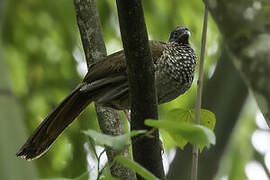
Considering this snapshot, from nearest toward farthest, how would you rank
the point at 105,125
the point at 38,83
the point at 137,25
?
the point at 137,25
the point at 105,125
the point at 38,83

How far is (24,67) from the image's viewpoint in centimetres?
520

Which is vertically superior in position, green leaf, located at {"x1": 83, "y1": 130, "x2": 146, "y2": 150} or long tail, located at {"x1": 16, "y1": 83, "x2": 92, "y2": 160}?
green leaf, located at {"x1": 83, "y1": 130, "x2": 146, "y2": 150}

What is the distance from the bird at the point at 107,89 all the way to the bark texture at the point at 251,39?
169 centimetres

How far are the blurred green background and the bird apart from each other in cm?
71

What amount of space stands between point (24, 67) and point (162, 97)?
195 centimetres

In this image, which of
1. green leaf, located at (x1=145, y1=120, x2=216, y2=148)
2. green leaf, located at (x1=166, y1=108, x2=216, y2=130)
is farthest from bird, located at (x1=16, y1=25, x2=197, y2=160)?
green leaf, located at (x1=145, y1=120, x2=216, y2=148)

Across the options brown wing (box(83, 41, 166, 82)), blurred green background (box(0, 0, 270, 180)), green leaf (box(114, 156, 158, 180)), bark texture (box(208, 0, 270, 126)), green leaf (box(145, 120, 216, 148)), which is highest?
bark texture (box(208, 0, 270, 126))

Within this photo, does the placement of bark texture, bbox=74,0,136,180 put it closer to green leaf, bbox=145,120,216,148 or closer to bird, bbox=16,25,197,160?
bird, bbox=16,25,197,160

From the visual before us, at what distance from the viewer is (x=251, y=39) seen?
1.61 m

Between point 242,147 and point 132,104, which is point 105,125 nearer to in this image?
point 132,104

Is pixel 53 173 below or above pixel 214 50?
below

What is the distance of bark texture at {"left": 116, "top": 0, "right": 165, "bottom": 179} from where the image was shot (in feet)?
7.30

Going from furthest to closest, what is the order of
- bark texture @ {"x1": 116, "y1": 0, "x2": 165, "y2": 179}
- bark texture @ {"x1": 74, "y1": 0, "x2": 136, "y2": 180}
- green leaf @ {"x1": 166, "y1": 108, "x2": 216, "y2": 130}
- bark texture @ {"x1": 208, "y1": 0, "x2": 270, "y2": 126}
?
bark texture @ {"x1": 74, "y1": 0, "x2": 136, "y2": 180}
green leaf @ {"x1": 166, "y1": 108, "x2": 216, "y2": 130}
bark texture @ {"x1": 116, "y1": 0, "x2": 165, "y2": 179}
bark texture @ {"x1": 208, "y1": 0, "x2": 270, "y2": 126}

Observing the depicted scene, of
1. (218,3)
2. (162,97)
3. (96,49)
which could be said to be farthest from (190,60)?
(218,3)
